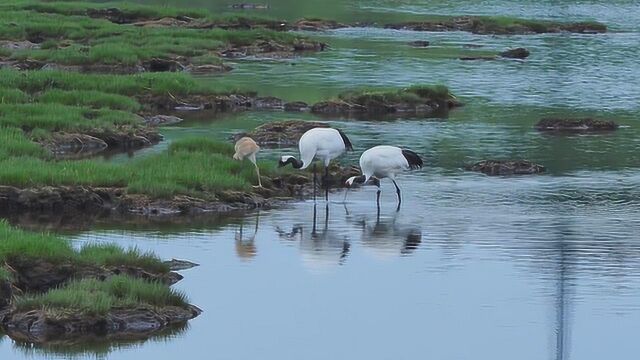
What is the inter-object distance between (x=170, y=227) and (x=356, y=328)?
18.2 ft

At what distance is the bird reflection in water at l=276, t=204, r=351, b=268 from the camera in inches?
709

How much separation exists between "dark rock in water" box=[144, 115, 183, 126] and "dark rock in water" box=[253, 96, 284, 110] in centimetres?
308

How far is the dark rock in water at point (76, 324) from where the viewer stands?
1364 cm

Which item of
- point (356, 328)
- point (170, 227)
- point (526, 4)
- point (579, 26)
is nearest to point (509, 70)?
point (579, 26)

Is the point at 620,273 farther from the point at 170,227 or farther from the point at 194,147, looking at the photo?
the point at 194,147

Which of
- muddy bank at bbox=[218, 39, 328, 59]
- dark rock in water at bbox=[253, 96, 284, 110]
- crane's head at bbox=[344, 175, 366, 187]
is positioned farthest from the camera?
muddy bank at bbox=[218, 39, 328, 59]

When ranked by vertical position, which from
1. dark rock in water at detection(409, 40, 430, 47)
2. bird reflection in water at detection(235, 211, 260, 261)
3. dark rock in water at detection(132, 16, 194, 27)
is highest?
bird reflection in water at detection(235, 211, 260, 261)

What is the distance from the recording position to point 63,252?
50.3 feet

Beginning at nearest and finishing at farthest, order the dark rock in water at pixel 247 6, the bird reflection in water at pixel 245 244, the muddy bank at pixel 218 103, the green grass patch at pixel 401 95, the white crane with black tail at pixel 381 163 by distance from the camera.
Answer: the bird reflection in water at pixel 245 244, the white crane with black tail at pixel 381 163, the muddy bank at pixel 218 103, the green grass patch at pixel 401 95, the dark rock in water at pixel 247 6

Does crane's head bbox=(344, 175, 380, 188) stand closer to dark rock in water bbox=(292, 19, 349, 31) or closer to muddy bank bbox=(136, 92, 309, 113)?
muddy bank bbox=(136, 92, 309, 113)

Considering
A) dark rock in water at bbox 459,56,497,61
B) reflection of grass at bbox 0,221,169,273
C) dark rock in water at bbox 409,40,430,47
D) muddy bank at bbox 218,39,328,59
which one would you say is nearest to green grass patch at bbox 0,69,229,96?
muddy bank at bbox 218,39,328,59

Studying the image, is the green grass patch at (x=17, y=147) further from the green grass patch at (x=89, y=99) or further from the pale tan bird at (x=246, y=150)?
the green grass patch at (x=89, y=99)

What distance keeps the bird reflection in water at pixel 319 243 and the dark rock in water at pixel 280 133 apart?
7.33 meters

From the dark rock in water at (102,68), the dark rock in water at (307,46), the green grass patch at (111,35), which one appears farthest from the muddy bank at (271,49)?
the dark rock in water at (102,68)
